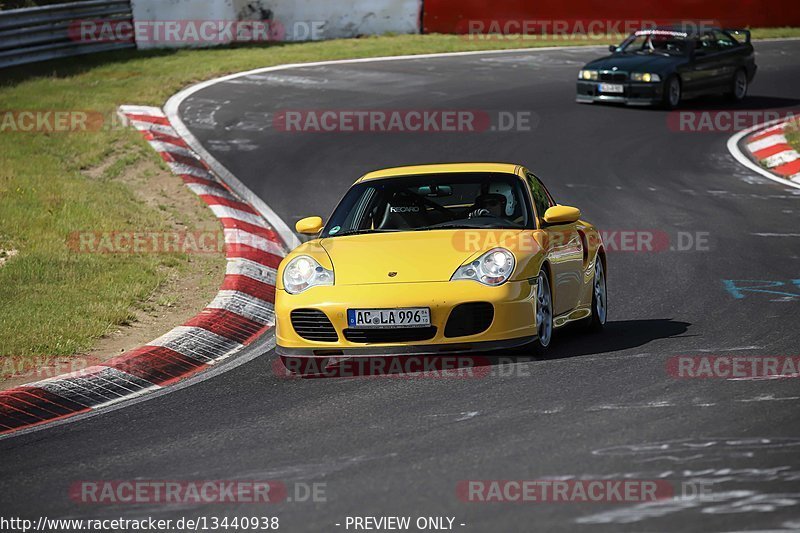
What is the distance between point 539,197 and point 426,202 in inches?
32.2

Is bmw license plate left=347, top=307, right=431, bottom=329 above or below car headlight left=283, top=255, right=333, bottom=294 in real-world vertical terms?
below

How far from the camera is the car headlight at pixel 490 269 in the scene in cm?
771

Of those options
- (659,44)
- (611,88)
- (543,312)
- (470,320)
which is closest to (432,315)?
(470,320)

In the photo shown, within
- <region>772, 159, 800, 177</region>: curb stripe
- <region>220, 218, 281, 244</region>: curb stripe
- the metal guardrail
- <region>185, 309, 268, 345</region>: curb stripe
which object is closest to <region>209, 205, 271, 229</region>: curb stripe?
<region>220, 218, 281, 244</region>: curb stripe

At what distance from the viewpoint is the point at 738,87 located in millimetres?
22281

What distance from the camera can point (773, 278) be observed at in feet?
35.3

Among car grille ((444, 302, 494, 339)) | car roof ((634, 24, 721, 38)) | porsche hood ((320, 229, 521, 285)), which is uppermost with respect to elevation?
car roof ((634, 24, 721, 38))

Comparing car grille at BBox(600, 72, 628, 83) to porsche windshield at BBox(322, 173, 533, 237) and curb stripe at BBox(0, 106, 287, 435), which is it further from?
porsche windshield at BBox(322, 173, 533, 237)

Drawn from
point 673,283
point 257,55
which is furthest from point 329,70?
point 673,283

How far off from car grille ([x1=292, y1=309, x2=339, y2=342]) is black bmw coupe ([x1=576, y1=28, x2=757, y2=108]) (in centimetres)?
1389

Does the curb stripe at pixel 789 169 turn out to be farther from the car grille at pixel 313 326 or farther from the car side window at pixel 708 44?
the car grille at pixel 313 326

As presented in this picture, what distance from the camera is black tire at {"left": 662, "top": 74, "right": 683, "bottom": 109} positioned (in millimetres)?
20891

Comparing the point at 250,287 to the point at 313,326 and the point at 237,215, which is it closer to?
the point at 237,215

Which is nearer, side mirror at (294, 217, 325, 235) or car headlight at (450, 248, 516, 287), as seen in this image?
car headlight at (450, 248, 516, 287)
